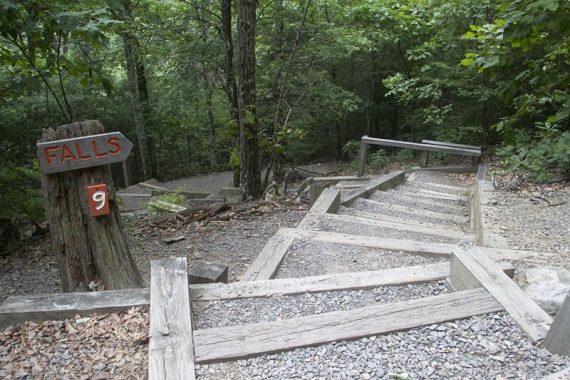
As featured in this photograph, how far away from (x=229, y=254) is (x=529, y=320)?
3424 mm

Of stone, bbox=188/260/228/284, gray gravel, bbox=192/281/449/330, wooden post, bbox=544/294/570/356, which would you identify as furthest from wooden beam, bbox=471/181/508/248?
stone, bbox=188/260/228/284

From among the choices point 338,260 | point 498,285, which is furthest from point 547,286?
point 338,260

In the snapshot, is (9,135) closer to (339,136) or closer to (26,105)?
(26,105)

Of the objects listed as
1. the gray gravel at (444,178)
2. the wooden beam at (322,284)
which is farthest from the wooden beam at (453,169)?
the wooden beam at (322,284)

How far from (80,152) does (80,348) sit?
3.87 ft

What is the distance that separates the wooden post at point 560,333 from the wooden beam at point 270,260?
6.49 feet

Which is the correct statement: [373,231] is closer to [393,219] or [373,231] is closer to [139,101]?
[393,219]

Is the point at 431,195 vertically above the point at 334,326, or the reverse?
the point at 334,326

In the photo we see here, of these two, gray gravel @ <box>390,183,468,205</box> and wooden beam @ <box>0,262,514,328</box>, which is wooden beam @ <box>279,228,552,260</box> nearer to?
wooden beam @ <box>0,262,514,328</box>

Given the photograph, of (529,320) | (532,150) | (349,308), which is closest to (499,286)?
(529,320)

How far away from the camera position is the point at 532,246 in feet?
12.1

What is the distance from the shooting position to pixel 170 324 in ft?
7.14

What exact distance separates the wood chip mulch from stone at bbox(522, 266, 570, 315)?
2.14m

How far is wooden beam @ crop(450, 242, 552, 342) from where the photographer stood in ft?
6.83
